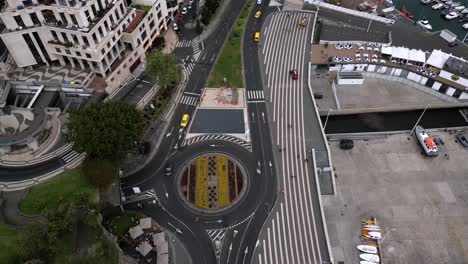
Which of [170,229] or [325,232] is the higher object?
[170,229]

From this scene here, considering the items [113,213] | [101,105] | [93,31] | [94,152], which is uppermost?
[93,31]

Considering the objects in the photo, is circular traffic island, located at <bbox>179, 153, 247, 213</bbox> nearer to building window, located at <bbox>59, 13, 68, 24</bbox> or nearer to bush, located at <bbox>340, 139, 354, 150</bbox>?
bush, located at <bbox>340, 139, 354, 150</bbox>

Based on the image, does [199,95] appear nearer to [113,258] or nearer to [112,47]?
[112,47]

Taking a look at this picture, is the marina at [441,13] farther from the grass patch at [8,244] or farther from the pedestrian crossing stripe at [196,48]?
the grass patch at [8,244]

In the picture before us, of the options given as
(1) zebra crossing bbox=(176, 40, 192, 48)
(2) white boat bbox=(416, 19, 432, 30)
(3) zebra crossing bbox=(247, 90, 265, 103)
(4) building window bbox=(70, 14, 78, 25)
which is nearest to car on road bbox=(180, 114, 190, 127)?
(3) zebra crossing bbox=(247, 90, 265, 103)

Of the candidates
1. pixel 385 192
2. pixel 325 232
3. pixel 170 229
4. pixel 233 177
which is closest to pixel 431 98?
pixel 385 192

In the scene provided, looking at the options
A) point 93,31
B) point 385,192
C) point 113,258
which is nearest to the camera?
point 113,258
